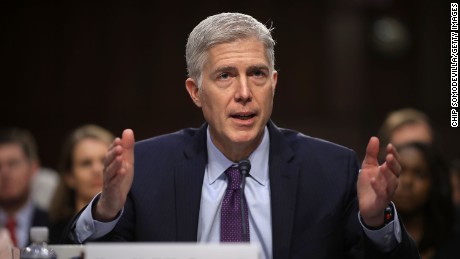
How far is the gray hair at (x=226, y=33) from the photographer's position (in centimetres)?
289

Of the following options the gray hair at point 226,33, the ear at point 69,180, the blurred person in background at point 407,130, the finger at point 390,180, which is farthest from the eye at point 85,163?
the finger at point 390,180

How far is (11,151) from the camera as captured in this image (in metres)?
5.76

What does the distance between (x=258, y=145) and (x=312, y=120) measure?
484 centimetres

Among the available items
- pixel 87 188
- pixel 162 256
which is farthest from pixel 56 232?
pixel 162 256

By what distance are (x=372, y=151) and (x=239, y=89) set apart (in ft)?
1.74

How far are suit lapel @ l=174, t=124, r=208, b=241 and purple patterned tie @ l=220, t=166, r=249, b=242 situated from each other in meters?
0.09

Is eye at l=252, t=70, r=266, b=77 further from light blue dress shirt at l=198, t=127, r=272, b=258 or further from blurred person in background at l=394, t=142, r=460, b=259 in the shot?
blurred person in background at l=394, t=142, r=460, b=259

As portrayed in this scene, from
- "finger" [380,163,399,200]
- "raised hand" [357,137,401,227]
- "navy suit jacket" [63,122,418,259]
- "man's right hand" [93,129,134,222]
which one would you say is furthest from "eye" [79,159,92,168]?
"finger" [380,163,399,200]

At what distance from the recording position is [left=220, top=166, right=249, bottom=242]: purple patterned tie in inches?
111

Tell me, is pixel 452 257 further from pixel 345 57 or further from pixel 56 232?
pixel 345 57

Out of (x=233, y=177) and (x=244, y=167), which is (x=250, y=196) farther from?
(x=244, y=167)

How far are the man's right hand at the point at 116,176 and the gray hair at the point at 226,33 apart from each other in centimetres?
46

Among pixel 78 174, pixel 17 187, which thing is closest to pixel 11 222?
pixel 17 187

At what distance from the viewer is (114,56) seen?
7848 millimetres
